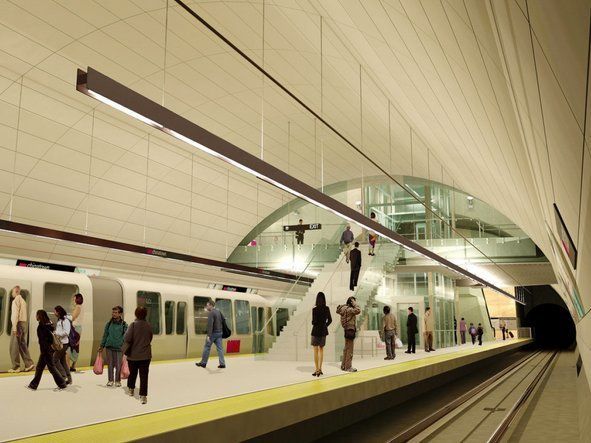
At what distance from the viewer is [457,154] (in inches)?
558

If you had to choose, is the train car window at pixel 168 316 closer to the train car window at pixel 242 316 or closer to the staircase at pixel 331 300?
the staircase at pixel 331 300

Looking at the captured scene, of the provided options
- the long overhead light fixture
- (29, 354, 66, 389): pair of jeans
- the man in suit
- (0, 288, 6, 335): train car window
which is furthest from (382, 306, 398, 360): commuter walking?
(0, 288, 6, 335): train car window

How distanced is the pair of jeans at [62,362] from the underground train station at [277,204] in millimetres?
65

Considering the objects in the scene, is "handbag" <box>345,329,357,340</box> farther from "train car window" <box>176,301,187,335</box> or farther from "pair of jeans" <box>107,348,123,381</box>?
"train car window" <box>176,301,187,335</box>

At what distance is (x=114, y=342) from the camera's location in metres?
9.39

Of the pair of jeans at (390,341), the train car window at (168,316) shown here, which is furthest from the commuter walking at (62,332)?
the pair of jeans at (390,341)

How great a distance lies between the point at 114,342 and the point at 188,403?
238 centimetres

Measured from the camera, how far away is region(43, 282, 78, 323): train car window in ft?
45.2

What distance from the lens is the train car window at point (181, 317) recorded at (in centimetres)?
1812

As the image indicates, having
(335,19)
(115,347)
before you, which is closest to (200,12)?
(335,19)

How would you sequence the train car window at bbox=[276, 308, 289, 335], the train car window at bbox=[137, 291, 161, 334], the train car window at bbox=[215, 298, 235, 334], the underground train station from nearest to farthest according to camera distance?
the underground train station < the train car window at bbox=[137, 291, 161, 334] < the train car window at bbox=[276, 308, 289, 335] < the train car window at bbox=[215, 298, 235, 334]

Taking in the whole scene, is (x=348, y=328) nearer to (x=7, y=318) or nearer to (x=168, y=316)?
(x=7, y=318)

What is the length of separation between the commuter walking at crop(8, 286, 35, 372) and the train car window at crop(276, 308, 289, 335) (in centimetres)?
711

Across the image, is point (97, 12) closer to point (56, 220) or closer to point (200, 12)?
point (200, 12)
